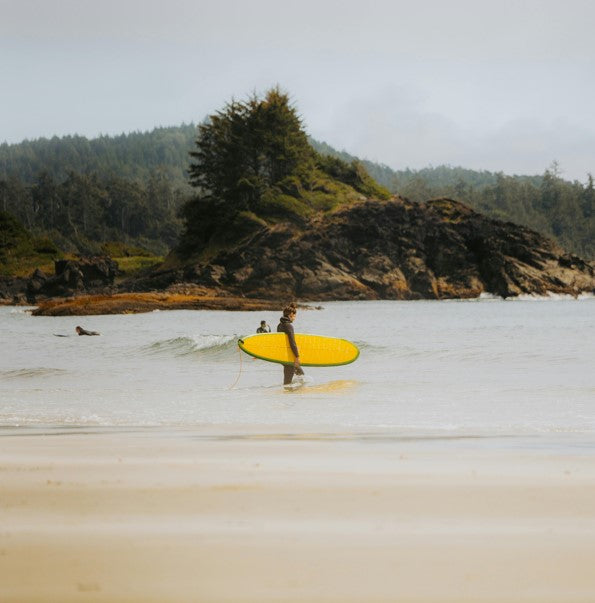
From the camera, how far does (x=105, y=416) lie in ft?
36.8

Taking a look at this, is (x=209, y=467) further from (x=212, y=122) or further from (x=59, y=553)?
(x=212, y=122)

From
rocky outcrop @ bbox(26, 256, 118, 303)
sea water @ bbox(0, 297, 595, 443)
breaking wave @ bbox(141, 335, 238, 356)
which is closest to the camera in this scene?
sea water @ bbox(0, 297, 595, 443)

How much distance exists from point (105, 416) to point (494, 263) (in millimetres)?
65473

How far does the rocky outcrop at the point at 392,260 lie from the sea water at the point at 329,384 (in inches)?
1233

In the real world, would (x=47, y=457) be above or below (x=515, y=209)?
below

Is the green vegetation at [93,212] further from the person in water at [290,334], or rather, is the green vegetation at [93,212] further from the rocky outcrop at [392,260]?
the person in water at [290,334]

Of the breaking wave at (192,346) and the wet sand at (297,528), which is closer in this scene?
the wet sand at (297,528)

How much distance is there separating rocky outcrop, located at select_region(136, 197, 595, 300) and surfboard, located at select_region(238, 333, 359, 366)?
156 ft

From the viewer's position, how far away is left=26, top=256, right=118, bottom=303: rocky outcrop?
6506cm

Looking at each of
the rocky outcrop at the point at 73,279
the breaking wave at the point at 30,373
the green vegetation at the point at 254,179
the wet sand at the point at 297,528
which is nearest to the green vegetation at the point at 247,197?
the green vegetation at the point at 254,179

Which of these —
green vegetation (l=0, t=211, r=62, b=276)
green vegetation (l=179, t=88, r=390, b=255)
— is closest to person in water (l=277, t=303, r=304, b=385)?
green vegetation (l=179, t=88, r=390, b=255)

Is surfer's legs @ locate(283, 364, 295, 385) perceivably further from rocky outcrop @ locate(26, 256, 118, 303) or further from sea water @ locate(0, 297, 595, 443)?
rocky outcrop @ locate(26, 256, 118, 303)

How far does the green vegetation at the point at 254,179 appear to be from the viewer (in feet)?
236

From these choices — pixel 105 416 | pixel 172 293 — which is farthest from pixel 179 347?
pixel 172 293
